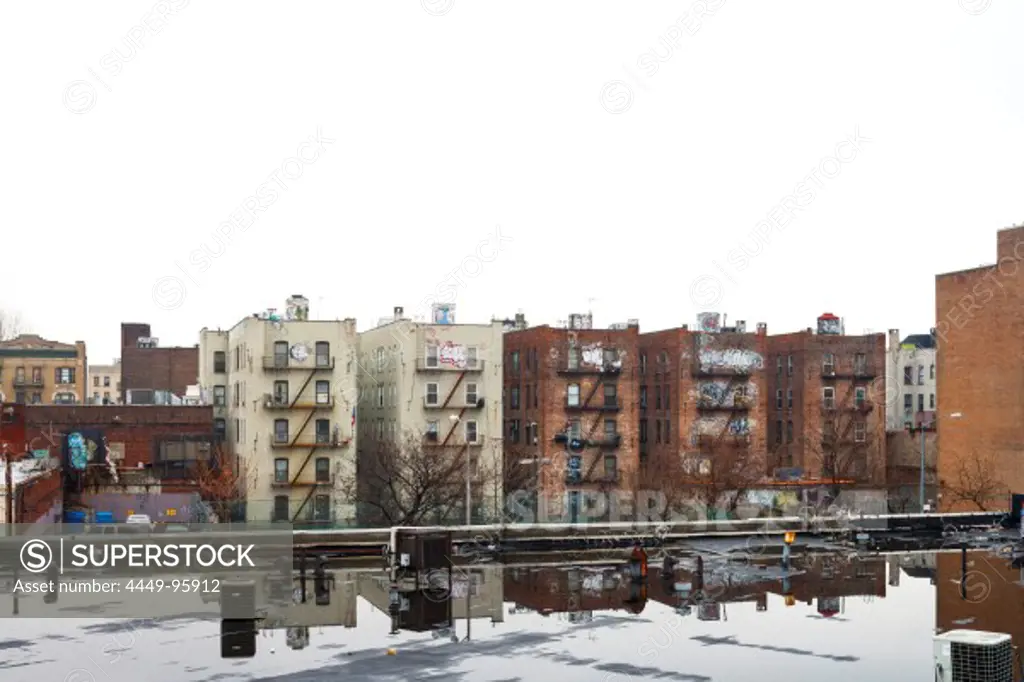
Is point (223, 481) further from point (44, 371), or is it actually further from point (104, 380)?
point (104, 380)

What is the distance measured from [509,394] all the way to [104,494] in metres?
29.1

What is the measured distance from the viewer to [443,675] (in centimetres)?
2334

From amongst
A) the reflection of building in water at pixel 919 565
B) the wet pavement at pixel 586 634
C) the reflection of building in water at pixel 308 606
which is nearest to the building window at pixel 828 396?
the reflection of building in water at pixel 919 565

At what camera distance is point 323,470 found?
72500mm

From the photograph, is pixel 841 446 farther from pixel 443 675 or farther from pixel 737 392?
pixel 443 675

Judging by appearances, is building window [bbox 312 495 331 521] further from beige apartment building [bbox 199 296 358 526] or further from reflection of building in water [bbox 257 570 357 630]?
reflection of building in water [bbox 257 570 357 630]

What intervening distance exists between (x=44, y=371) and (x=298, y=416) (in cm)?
5197

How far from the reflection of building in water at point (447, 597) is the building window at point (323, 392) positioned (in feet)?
122

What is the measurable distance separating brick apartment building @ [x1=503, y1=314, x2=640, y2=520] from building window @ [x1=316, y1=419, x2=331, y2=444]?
12.8 metres

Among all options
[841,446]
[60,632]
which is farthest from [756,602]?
[841,446]

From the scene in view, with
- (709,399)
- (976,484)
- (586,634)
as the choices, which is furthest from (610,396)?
(586,634)

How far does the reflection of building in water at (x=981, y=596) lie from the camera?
2881 centimetres

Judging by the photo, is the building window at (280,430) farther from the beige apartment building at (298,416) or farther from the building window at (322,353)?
the building window at (322,353)

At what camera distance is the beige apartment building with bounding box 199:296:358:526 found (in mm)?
71562
